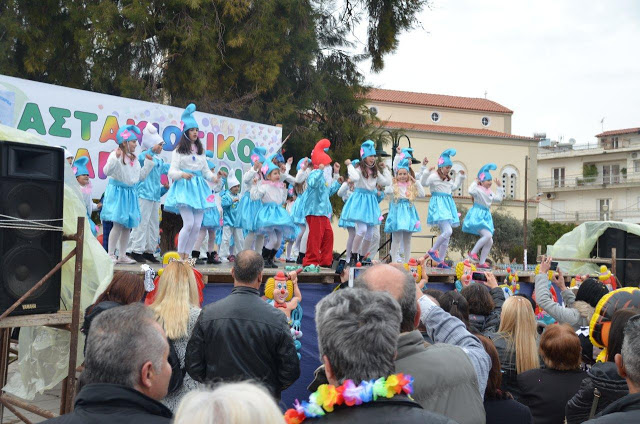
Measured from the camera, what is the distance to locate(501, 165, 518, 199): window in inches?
1838

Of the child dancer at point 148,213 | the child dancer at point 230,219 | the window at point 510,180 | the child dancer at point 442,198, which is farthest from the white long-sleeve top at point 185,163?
the window at point 510,180

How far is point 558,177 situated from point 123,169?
5422 centimetres

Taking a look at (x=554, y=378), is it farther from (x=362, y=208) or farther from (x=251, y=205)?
(x=251, y=205)

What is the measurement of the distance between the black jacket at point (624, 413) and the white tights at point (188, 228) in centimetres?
726

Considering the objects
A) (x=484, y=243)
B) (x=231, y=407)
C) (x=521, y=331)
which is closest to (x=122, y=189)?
(x=484, y=243)

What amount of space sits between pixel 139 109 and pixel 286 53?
5.87 meters

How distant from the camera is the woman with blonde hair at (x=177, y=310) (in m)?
3.88

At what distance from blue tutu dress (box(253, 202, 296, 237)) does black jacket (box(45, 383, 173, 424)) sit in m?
8.02

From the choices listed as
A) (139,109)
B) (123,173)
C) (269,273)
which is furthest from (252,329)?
(139,109)

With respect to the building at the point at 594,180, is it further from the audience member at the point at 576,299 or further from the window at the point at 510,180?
the audience member at the point at 576,299

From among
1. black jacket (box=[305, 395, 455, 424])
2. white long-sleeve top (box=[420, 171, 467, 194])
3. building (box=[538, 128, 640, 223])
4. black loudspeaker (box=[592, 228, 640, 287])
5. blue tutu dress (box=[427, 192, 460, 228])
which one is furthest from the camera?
building (box=[538, 128, 640, 223])

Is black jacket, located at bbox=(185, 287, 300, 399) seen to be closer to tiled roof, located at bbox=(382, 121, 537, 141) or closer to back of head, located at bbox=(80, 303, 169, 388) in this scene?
back of head, located at bbox=(80, 303, 169, 388)

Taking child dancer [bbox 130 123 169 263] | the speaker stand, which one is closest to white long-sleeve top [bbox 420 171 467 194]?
child dancer [bbox 130 123 169 263]

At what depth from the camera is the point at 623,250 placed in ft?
44.3
